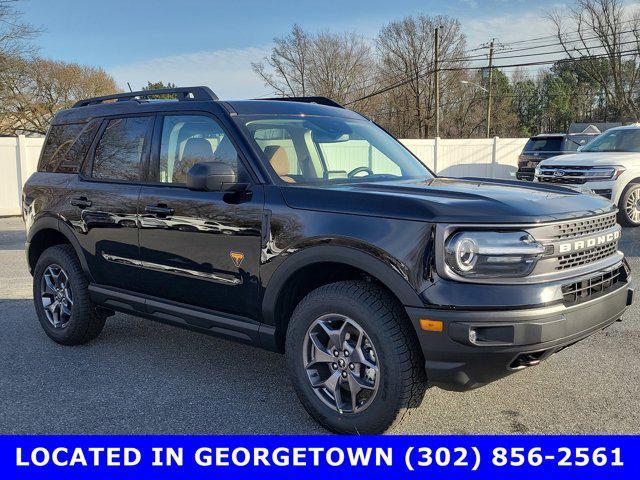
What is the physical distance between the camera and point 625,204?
417 inches

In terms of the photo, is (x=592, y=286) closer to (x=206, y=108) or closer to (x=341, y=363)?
(x=341, y=363)

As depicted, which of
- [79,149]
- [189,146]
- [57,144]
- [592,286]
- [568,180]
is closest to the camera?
[592,286]

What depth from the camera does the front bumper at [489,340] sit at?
2699mm

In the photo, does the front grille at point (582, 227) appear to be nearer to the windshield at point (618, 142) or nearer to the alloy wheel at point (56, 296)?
the alloy wheel at point (56, 296)

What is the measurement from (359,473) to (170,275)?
6.09ft

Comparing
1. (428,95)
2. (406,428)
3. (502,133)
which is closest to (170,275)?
(406,428)

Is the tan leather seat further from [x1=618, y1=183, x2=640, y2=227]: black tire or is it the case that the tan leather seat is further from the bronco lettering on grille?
[x1=618, y1=183, x2=640, y2=227]: black tire

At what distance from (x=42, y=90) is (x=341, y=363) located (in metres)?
43.5

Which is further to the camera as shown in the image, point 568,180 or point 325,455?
point 568,180

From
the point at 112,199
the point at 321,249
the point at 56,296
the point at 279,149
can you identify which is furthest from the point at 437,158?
the point at 321,249

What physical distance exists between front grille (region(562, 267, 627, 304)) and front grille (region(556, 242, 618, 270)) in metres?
0.09

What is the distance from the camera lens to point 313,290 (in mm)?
3340

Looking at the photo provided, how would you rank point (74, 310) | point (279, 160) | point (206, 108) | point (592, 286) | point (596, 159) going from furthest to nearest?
point (596, 159) < point (74, 310) < point (206, 108) < point (279, 160) < point (592, 286)

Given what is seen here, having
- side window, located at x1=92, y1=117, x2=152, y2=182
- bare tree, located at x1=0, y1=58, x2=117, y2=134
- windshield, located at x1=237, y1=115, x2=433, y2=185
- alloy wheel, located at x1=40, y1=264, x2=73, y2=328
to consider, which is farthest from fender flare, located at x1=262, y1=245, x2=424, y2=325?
bare tree, located at x1=0, y1=58, x2=117, y2=134
